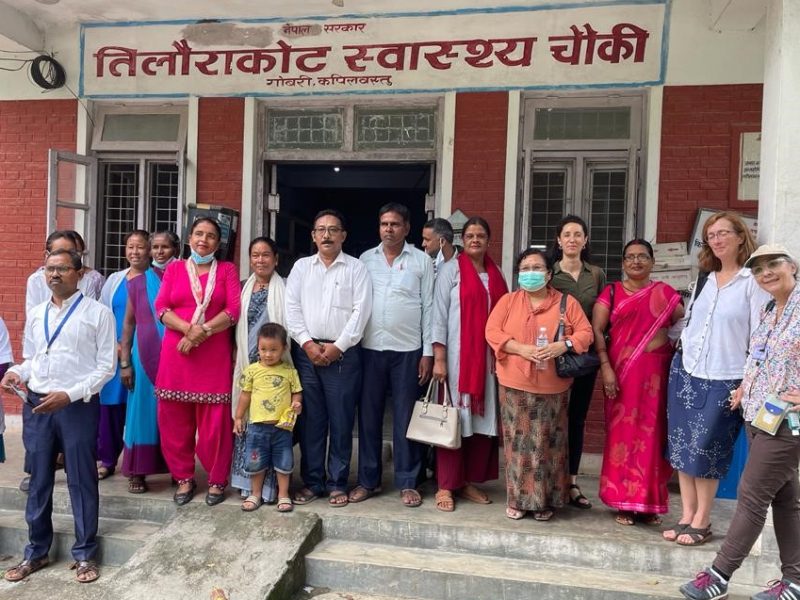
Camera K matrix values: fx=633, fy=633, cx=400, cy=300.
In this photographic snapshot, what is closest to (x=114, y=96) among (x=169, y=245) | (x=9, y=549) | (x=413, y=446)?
(x=169, y=245)

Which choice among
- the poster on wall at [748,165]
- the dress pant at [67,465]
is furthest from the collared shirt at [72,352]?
the poster on wall at [748,165]

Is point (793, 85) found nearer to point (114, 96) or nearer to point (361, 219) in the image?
point (114, 96)

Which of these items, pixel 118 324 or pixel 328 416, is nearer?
pixel 328 416

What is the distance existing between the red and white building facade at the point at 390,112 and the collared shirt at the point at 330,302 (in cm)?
162

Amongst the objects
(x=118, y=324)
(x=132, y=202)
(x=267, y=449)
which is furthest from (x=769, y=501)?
(x=132, y=202)

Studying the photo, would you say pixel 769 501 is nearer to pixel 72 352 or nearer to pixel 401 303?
pixel 401 303

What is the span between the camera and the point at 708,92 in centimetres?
467

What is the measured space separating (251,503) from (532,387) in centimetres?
173

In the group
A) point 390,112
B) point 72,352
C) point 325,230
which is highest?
point 390,112

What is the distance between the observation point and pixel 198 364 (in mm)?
3707

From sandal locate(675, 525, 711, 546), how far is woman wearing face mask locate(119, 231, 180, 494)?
3.11 meters

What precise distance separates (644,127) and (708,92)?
1.60 ft

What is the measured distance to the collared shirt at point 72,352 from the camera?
3.28 metres

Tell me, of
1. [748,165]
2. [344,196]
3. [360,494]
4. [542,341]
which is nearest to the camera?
[542,341]
